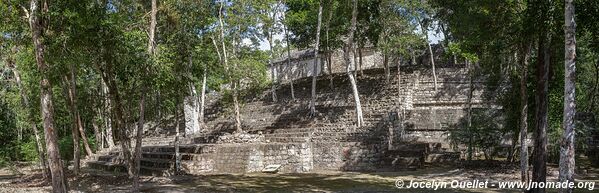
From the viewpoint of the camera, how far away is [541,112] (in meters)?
8.90

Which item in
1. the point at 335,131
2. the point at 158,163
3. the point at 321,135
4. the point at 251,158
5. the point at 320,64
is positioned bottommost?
the point at 158,163

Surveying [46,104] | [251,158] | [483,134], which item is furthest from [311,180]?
[46,104]

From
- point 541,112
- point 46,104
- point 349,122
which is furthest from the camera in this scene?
point 349,122

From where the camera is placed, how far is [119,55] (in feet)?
34.8

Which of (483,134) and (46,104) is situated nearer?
(46,104)

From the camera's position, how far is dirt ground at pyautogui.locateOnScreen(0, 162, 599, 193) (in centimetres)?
1202

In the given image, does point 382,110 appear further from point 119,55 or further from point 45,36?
point 45,36

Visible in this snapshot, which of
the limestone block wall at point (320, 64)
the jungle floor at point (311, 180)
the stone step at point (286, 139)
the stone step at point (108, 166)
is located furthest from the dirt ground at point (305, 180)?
the limestone block wall at point (320, 64)

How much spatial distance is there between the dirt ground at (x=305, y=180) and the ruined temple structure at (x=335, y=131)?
1.19m

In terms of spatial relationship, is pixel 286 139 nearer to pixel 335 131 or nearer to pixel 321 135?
pixel 321 135

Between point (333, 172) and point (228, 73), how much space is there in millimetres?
6524

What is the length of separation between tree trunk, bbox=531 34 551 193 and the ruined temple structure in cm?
718

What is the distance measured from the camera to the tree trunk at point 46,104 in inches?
361

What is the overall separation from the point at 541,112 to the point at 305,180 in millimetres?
7077
